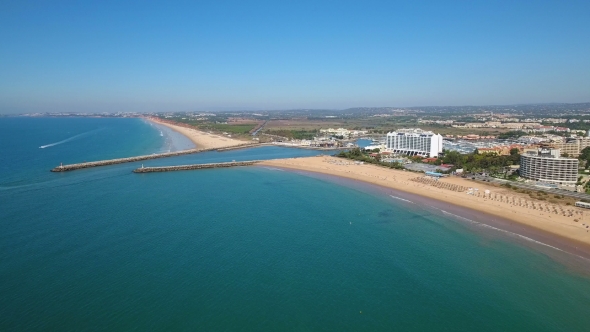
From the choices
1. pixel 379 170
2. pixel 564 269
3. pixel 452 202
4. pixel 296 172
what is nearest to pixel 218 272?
pixel 564 269

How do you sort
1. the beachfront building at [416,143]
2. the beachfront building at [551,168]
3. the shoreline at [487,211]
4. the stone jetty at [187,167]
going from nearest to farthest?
the shoreline at [487,211] → the beachfront building at [551,168] → the stone jetty at [187,167] → the beachfront building at [416,143]

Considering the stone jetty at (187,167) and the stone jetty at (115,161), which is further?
the stone jetty at (187,167)

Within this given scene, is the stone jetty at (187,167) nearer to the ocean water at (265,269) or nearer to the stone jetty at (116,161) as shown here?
the stone jetty at (116,161)

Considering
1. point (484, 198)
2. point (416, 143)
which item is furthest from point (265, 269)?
point (416, 143)

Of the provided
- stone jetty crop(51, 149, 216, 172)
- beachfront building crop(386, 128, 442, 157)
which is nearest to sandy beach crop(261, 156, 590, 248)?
beachfront building crop(386, 128, 442, 157)

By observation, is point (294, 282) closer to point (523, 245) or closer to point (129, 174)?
point (523, 245)

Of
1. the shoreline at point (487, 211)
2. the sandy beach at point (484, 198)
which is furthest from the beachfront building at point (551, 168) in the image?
the shoreline at point (487, 211)

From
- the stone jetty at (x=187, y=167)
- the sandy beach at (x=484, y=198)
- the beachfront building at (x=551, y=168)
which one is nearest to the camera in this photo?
the sandy beach at (x=484, y=198)
